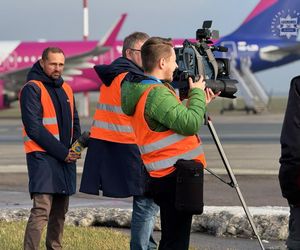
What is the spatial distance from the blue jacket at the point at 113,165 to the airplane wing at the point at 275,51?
45.7m

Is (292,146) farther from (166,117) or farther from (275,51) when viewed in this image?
(275,51)

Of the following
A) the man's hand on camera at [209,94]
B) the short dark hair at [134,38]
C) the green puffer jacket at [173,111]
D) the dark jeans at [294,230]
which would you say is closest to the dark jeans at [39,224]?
the short dark hair at [134,38]

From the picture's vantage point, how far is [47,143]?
6922 mm

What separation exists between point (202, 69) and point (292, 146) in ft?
3.45

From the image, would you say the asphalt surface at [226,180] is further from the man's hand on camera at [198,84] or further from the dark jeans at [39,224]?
the dark jeans at [39,224]

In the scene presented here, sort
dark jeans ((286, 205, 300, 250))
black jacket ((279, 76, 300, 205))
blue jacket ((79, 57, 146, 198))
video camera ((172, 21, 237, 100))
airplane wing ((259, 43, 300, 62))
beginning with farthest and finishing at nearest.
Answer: airplane wing ((259, 43, 300, 62)) → blue jacket ((79, 57, 146, 198)) → video camera ((172, 21, 237, 100)) → dark jeans ((286, 205, 300, 250)) → black jacket ((279, 76, 300, 205))

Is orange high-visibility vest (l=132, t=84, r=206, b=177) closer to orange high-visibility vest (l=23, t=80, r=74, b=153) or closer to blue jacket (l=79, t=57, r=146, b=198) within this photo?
blue jacket (l=79, t=57, r=146, b=198)

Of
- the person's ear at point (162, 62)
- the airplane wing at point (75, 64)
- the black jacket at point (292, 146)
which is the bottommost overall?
the airplane wing at point (75, 64)

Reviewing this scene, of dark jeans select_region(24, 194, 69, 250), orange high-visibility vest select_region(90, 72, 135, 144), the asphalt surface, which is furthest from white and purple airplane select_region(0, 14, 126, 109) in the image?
orange high-visibility vest select_region(90, 72, 135, 144)

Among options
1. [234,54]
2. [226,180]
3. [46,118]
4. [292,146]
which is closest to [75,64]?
[234,54]

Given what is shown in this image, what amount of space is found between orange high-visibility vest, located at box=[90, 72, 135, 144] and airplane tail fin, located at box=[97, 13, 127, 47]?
4056 centimetres

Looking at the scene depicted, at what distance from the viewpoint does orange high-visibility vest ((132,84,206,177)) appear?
5.36 m

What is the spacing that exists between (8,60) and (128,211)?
38.8 meters

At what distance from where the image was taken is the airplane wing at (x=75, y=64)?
45.4 m
